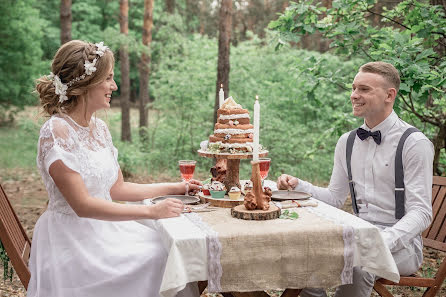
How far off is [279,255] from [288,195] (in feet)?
2.78

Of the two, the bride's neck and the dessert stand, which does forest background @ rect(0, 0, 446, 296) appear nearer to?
the bride's neck

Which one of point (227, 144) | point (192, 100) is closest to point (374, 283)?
point (227, 144)

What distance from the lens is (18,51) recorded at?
18.7 m

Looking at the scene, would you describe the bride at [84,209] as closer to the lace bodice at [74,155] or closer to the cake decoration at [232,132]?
the lace bodice at [74,155]

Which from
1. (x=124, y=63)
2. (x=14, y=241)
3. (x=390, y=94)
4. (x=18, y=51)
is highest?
(x=18, y=51)

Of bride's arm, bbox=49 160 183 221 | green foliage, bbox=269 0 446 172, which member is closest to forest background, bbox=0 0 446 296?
green foliage, bbox=269 0 446 172

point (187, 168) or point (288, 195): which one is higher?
point (187, 168)

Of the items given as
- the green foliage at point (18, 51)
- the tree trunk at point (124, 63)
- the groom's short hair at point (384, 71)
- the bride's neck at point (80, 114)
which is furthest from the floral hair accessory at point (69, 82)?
the green foliage at point (18, 51)

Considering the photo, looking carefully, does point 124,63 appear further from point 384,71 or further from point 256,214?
point 256,214

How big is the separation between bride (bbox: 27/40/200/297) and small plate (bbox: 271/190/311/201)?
737 millimetres

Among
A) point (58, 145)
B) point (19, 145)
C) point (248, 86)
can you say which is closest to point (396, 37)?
point (58, 145)

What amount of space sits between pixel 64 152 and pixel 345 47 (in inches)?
151

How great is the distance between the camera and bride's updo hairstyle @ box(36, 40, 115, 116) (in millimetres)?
2840

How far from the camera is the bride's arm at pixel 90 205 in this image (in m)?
2.62
